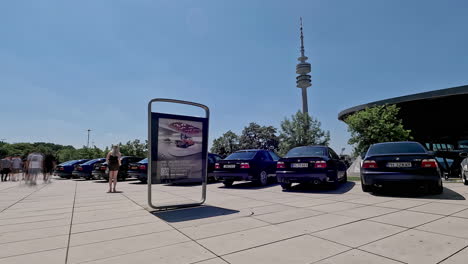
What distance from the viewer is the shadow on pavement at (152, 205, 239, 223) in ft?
14.7

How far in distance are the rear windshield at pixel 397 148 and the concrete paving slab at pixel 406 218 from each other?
2.70 m

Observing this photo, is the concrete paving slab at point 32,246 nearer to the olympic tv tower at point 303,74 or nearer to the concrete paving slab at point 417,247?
the concrete paving slab at point 417,247

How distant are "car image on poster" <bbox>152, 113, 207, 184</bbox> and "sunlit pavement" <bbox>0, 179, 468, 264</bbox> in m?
0.76

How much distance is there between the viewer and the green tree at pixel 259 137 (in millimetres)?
74875

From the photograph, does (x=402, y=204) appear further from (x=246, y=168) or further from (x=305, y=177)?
(x=246, y=168)

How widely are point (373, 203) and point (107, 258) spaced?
5.12 metres

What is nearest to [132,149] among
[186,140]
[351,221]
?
[186,140]

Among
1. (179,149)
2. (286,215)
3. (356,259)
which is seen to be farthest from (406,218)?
(179,149)

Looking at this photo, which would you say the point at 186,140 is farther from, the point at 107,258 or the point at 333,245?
the point at 333,245

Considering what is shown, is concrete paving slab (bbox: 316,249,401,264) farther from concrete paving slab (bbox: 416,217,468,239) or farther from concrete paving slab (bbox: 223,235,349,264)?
concrete paving slab (bbox: 416,217,468,239)

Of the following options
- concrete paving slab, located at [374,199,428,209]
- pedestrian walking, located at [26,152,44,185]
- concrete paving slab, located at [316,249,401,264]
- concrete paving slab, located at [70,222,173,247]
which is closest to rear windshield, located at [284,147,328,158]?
concrete paving slab, located at [374,199,428,209]

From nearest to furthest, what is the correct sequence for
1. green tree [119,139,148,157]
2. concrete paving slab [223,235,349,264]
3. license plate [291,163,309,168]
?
concrete paving slab [223,235,349,264] < license plate [291,163,309,168] < green tree [119,139,148,157]

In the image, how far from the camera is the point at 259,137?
75.9m

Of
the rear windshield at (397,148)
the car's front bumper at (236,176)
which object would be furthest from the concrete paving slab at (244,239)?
the car's front bumper at (236,176)
